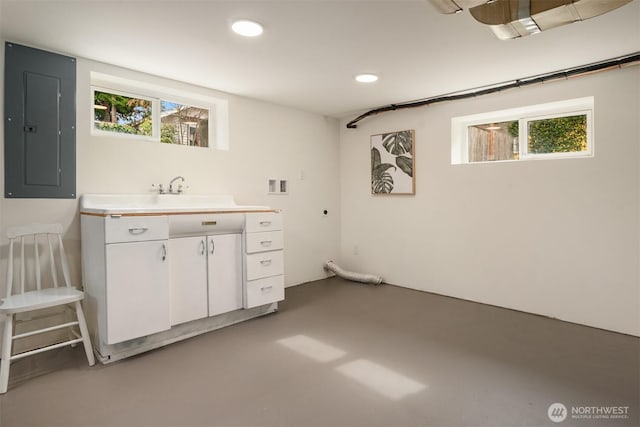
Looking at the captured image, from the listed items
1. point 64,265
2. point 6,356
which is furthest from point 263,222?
point 6,356

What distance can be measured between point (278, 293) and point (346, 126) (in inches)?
95.0

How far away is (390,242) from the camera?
4.27 meters

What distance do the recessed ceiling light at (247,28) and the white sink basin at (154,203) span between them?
124 cm

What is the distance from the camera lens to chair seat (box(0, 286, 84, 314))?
6.39ft

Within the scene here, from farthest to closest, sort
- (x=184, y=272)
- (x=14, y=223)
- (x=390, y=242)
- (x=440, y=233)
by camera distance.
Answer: (x=390, y=242) → (x=440, y=233) → (x=184, y=272) → (x=14, y=223)

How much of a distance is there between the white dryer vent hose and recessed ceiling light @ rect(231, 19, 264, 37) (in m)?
2.91

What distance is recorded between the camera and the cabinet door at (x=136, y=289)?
2217mm

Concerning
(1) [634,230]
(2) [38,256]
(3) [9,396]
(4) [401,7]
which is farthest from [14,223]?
(1) [634,230]

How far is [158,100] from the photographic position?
10.5ft

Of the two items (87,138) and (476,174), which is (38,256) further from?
(476,174)

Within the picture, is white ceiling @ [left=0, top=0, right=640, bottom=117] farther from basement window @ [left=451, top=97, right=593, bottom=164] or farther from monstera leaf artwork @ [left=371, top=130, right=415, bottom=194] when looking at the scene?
monstera leaf artwork @ [left=371, top=130, right=415, bottom=194]

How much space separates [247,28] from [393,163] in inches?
95.7

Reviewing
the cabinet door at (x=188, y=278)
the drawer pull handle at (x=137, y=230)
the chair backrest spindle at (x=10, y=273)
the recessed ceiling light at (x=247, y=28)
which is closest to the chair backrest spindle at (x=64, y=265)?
the chair backrest spindle at (x=10, y=273)

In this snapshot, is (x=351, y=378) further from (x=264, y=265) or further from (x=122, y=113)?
(x=122, y=113)
